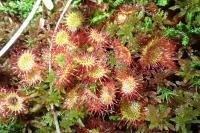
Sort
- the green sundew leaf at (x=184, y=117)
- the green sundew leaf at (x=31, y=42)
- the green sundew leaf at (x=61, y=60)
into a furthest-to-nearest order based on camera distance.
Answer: the green sundew leaf at (x=31, y=42)
the green sundew leaf at (x=61, y=60)
the green sundew leaf at (x=184, y=117)

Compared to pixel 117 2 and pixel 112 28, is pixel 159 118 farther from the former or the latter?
pixel 117 2

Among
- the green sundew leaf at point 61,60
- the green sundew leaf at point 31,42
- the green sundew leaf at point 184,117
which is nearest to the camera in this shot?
the green sundew leaf at point 184,117

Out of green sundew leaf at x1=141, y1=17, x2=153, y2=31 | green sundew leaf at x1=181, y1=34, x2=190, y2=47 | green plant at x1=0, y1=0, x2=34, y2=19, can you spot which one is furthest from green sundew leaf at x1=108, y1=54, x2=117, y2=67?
green plant at x1=0, y1=0, x2=34, y2=19

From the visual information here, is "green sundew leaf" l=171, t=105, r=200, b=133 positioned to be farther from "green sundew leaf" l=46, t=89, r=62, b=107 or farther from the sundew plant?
"green sundew leaf" l=46, t=89, r=62, b=107

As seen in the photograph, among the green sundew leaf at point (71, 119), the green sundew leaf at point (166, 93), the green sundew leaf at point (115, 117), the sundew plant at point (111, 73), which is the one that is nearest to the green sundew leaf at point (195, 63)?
the sundew plant at point (111, 73)

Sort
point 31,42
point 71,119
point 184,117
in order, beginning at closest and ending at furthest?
1. point 184,117
2. point 71,119
3. point 31,42

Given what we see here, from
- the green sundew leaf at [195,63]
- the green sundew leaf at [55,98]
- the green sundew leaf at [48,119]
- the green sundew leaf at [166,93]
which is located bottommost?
the green sundew leaf at [48,119]

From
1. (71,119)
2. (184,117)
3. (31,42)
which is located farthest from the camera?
(31,42)

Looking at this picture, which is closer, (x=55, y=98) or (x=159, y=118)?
(x=159, y=118)

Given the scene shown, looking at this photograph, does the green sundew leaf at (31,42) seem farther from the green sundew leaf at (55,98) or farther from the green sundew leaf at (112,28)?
the green sundew leaf at (112,28)

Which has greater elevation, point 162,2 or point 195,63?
point 162,2

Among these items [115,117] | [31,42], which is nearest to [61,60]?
[31,42]

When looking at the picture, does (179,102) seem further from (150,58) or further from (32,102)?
(32,102)
